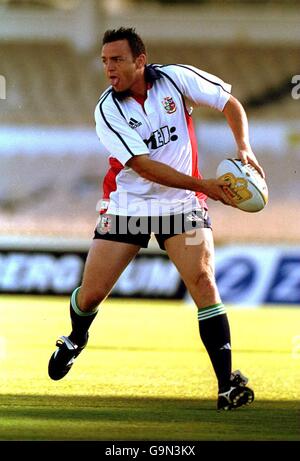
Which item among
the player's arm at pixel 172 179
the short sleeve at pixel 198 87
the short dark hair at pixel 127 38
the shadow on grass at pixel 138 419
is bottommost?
the shadow on grass at pixel 138 419

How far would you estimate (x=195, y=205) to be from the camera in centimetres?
639

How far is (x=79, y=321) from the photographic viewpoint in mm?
6672

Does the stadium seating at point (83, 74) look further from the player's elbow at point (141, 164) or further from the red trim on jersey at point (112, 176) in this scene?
the player's elbow at point (141, 164)

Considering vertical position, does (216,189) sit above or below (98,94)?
below

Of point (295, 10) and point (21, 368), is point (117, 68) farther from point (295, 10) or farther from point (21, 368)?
point (295, 10)

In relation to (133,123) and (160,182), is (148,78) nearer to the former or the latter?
(133,123)

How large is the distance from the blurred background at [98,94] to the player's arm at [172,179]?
31.5 ft

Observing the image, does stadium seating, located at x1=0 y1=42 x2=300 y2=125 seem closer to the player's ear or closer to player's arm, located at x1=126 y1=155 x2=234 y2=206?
the player's ear

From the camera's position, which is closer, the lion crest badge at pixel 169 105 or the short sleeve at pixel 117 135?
the short sleeve at pixel 117 135

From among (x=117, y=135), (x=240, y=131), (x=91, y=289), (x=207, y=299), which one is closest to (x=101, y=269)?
(x=91, y=289)

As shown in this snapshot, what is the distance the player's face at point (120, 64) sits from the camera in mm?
6168

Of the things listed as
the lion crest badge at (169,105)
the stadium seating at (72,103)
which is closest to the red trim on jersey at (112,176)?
the lion crest badge at (169,105)

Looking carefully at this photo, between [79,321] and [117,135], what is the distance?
45.6 inches

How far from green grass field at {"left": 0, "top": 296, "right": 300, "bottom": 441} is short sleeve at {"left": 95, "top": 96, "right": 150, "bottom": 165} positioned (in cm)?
134
